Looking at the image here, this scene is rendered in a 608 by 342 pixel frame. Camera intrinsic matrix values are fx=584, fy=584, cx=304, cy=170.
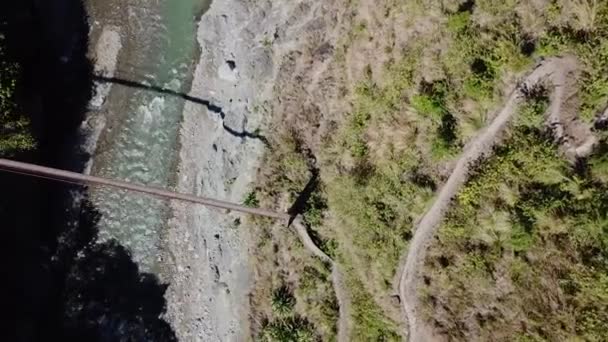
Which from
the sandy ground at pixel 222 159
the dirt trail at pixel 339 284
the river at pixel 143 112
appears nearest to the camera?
the dirt trail at pixel 339 284

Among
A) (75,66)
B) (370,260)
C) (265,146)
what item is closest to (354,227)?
(370,260)

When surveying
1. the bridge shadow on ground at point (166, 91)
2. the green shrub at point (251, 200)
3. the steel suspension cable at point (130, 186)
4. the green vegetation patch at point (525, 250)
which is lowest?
the green vegetation patch at point (525, 250)

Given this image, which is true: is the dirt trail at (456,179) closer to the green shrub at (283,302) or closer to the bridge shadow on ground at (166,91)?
the green shrub at (283,302)

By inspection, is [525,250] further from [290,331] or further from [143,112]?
[143,112]

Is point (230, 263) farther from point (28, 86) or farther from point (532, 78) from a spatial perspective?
point (532, 78)

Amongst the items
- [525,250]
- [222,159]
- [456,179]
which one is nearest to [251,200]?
[222,159]

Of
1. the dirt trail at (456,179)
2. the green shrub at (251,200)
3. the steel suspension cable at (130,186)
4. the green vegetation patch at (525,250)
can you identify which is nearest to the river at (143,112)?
the steel suspension cable at (130,186)

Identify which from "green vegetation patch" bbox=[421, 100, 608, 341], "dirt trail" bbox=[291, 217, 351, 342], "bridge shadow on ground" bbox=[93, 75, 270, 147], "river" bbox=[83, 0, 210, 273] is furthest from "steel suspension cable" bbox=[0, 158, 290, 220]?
"green vegetation patch" bbox=[421, 100, 608, 341]
